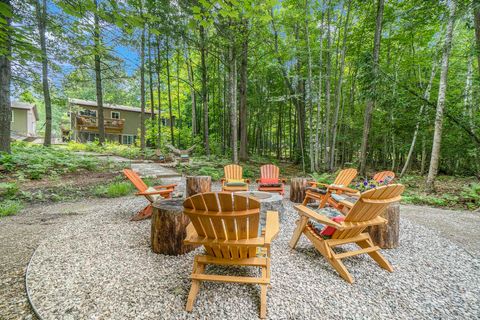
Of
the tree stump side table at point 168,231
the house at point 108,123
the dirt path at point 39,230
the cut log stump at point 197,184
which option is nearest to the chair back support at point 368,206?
the dirt path at point 39,230

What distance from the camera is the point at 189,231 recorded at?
2045mm

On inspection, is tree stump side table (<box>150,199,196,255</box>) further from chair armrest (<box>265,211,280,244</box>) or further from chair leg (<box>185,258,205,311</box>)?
chair armrest (<box>265,211,280,244</box>)

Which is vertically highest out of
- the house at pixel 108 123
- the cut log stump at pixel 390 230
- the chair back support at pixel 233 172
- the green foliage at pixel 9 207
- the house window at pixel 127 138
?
the house at pixel 108 123

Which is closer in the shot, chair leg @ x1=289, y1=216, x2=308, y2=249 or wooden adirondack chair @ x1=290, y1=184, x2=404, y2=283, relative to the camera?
wooden adirondack chair @ x1=290, y1=184, x2=404, y2=283

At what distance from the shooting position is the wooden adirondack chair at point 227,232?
5.44ft

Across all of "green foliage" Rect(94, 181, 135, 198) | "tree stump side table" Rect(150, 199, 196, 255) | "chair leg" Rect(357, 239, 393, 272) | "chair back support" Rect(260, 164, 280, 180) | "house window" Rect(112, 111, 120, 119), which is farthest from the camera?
"house window" Rect(112, 111, 120, 119)

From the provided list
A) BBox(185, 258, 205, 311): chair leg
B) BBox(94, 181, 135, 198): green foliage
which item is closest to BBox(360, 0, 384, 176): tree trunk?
BBox(185, 258, 205, 311): chair leg

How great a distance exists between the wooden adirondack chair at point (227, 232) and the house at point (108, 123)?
18.0m

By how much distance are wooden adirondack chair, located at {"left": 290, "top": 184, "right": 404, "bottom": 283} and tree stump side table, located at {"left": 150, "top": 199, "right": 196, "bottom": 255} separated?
139 cm

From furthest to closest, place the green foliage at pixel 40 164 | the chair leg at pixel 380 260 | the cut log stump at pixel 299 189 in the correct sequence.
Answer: the green foliage at pixel 40 164, the cut log stump at pixel 299 189, the chair leg at pixel 380 260

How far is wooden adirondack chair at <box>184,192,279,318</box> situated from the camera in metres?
1.66

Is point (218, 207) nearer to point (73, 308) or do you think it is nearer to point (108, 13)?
point (73, 308)

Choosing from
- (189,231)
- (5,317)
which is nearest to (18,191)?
(5,317)

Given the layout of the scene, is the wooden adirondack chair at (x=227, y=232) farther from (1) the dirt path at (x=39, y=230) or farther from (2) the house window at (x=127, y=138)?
(2) the house window at (x=127, y=138)
